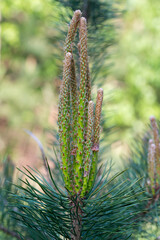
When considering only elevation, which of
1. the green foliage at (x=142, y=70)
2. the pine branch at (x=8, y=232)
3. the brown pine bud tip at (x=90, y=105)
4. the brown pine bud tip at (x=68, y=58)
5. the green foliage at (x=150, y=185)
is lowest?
the pine branch at (x=8, y=232)

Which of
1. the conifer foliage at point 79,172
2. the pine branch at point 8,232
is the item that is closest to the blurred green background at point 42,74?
the pine branch at point 8,232

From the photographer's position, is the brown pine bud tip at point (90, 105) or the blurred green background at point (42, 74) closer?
the brown pine bud tip at point (90, 105)

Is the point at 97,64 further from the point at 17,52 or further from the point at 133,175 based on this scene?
the point at 17,52

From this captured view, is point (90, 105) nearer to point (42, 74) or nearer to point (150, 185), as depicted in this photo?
point (150, 185)

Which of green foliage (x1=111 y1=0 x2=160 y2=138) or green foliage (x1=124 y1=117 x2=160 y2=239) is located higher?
green foliage (x1=111 y1=0 x2=160 y2=138)

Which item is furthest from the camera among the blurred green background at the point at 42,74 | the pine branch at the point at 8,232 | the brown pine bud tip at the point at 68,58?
the blurred green background at the point at 42,74

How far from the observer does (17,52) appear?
5613mm

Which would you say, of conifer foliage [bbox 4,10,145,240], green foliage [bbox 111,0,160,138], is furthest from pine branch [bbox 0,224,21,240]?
green foliage [bbox 111,0,160,138]

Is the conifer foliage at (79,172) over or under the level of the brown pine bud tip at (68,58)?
under

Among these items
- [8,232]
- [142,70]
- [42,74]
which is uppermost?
[42,74]

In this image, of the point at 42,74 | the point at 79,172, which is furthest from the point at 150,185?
the point at 42,74

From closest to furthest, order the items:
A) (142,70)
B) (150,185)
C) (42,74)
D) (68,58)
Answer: (68,58) < (150,185) < (142,70) < (42,74)

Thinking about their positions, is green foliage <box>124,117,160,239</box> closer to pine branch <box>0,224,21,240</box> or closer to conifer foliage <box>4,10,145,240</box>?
conifer foliage <box>4,10,145,240</box>

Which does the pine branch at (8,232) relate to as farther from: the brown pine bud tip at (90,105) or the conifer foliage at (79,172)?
the brown pine bud tip at (90,105)
